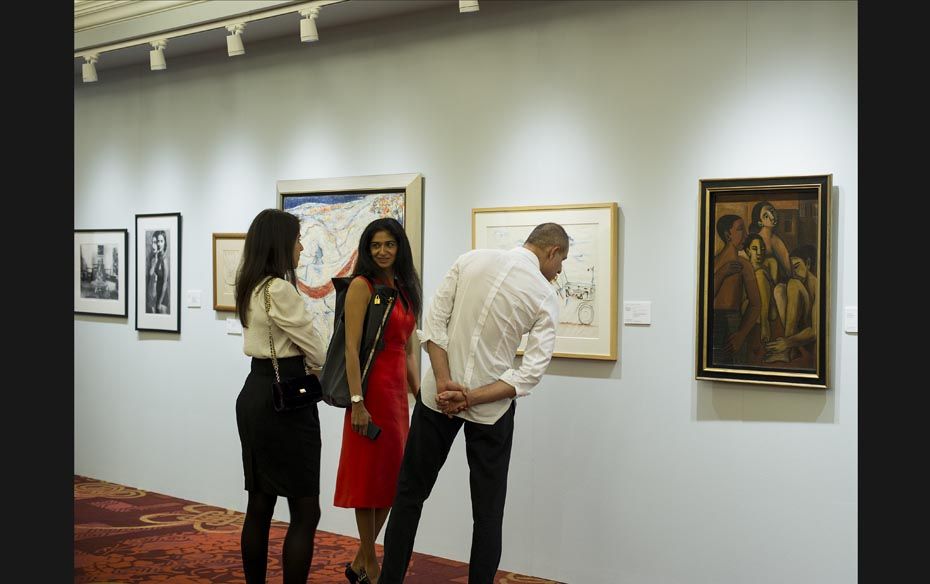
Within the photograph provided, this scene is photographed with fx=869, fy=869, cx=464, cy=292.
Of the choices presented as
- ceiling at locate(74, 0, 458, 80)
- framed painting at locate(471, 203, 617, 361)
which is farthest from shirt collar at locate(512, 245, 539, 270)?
ceiling at locate(74, 0, 458, 80)

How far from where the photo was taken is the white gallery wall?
14.2 ft

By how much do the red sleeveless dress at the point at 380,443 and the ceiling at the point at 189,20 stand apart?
7.77 ft

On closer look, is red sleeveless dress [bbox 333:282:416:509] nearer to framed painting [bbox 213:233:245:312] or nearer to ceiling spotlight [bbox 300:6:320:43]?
ceiling spotlight [bbox 300:6:320:43]

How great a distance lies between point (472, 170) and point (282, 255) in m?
1.88

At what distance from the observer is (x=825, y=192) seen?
4.25 m

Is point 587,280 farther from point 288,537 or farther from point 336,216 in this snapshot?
point 288,537

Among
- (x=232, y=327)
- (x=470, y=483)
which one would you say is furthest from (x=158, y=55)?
(x=470, y=483)

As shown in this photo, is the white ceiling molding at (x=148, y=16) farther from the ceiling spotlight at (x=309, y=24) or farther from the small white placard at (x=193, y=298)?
the small white placard at (x=193, y=298)

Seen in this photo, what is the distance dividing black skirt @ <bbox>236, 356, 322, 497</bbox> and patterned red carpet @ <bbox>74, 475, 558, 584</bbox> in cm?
133

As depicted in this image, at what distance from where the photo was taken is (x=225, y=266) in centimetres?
684

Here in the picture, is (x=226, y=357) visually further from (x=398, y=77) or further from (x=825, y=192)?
(x=825, y=192)

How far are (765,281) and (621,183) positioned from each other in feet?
3.27

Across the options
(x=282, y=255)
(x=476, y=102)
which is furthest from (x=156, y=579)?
(x=476, y=102)

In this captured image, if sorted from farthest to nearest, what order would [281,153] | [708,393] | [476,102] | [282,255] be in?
[281,153], [476,102], [708,393], [282,255]
